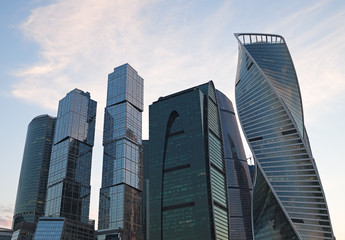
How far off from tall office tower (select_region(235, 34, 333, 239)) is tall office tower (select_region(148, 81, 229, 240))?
18.7 meters

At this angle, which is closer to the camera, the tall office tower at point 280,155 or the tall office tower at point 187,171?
the tall office tower at point 280,155

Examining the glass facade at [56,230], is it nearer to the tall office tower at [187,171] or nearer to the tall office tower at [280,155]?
the tall office tower at [187,171]

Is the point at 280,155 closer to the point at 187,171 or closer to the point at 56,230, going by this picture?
the point at 187,171

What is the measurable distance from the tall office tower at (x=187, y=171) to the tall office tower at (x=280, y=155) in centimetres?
1871

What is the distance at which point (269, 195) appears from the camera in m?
160

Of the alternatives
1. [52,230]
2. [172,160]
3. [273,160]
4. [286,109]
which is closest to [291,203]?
[273,160]

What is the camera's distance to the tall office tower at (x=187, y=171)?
163m

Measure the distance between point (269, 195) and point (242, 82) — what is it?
63.1 meters

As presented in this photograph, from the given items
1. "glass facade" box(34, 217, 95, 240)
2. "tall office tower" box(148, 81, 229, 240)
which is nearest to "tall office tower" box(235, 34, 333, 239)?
"tall office tower" box(148, 81, 229, 240)

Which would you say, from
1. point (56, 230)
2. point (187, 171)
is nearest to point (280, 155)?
point (187, 171)

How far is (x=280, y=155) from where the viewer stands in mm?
162750

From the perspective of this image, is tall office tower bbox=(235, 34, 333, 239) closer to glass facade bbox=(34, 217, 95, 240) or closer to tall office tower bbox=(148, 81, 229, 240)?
tall office tower bbox=(148, 81, 229, 240)

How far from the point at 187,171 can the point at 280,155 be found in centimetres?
4439

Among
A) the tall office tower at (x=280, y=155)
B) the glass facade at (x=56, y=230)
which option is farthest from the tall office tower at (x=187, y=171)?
the glass facade at (x=56, y=230)
